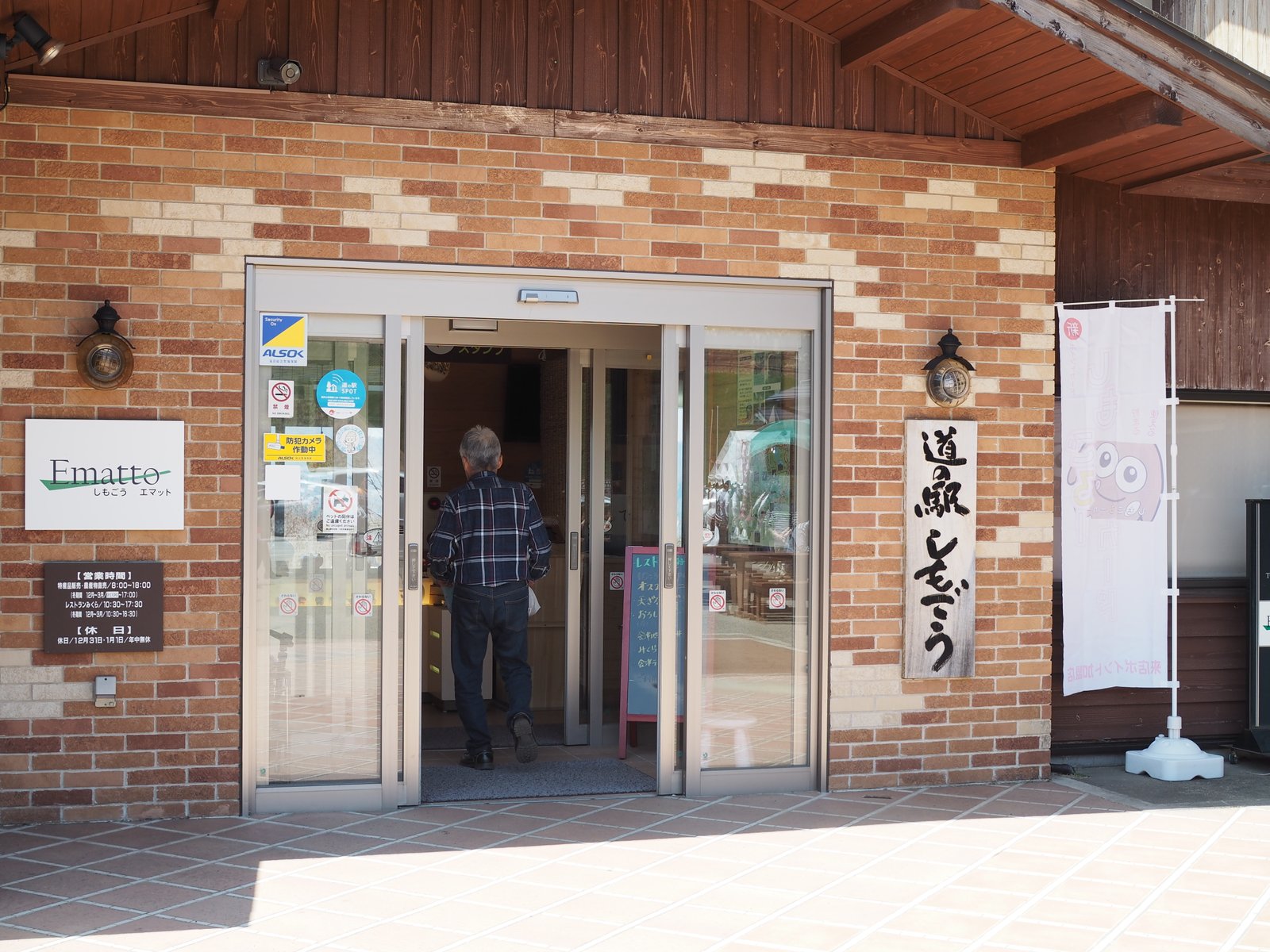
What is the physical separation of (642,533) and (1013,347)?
229 centimetres

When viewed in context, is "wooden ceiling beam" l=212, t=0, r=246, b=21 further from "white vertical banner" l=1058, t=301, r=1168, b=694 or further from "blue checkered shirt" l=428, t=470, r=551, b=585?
"white vertical banner" l=1058, t=301, r=1168, b=694

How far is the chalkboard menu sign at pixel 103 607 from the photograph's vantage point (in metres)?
5.28

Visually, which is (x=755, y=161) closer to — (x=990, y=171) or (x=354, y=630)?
(x=990, y=171)

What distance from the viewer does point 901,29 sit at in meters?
5.55

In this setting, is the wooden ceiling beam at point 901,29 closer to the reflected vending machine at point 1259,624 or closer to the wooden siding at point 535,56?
the wooden siding at point 535,56

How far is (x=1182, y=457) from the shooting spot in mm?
7328

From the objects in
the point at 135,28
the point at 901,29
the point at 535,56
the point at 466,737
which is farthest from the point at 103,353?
the point at 901,29

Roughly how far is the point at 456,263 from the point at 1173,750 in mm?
4440

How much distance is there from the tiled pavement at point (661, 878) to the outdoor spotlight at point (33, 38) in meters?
3.00

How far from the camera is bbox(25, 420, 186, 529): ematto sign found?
5.27m

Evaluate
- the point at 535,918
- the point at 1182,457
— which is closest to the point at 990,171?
the point at 1182,457

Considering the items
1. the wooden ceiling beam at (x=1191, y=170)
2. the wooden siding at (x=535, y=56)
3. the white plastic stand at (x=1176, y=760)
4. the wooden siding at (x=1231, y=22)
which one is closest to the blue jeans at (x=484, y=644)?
the wooden siding at (x=535, y=56)

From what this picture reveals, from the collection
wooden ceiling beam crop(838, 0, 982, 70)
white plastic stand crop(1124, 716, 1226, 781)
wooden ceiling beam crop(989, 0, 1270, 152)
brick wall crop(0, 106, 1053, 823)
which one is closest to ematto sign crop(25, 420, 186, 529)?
brick wall crop(0, 106, 1053, 823)

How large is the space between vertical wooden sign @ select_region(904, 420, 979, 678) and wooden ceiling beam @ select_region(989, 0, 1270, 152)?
175 centimetres
